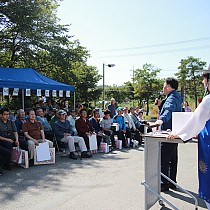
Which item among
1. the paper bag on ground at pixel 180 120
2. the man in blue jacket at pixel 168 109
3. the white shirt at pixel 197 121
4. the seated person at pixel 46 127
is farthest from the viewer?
the seated person at pixel 46 127

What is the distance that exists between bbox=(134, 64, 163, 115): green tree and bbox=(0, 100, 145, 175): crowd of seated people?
61.4 ft

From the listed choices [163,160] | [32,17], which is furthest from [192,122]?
[32,17]

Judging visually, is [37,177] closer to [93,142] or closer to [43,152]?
[43,152]

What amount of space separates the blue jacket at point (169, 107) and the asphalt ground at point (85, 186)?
1.15m

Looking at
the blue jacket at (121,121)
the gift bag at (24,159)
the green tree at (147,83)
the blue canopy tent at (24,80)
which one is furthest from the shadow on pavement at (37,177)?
the green tree at (147,83)

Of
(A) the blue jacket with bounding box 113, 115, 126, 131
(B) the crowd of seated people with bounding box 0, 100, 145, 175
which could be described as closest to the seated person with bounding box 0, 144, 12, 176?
(B) the crowd of seated people with bounding box 0, 100, 145, 175

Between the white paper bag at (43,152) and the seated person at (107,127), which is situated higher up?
→ the seated person at (107,127)

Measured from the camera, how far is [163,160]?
160 inches

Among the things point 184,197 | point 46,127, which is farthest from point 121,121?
point 184,197

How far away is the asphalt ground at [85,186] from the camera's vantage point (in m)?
3.65

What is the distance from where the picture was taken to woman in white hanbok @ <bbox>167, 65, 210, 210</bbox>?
229 centimetres

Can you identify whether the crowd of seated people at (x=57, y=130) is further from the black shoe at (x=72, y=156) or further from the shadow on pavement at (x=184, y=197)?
the shadow on pavement at (x=184, y=197)

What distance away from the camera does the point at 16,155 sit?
18.5 ft

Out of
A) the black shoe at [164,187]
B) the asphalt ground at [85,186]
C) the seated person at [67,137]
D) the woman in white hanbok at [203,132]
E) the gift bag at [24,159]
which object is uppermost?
the woman in white hanbok at [203,132]
